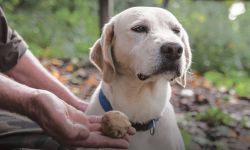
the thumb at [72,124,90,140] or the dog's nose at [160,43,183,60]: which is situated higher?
the dog's nose at [160,43,183,60]

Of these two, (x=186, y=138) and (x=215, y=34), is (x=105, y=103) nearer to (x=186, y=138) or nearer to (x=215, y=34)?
(x=186, y=138)

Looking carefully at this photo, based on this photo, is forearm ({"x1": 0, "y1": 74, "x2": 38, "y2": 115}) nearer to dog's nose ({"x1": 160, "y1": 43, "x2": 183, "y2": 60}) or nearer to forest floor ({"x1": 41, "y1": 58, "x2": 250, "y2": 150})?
dog's nose ({"x1": 160, "y1": 43, "x2": 183, "y2": 60})

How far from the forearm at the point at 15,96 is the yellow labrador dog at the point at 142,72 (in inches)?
19.9

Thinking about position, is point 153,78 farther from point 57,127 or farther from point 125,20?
point 57,127

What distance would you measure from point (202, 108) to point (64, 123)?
2306mm

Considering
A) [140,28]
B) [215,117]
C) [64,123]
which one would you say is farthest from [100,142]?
[215,117]

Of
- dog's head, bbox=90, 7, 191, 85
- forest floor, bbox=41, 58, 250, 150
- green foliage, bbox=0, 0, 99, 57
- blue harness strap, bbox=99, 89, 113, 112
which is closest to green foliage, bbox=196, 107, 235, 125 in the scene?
forest floor, bbox=41, 58, 250, 150

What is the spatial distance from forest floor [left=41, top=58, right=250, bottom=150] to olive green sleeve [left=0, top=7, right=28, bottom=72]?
110cm

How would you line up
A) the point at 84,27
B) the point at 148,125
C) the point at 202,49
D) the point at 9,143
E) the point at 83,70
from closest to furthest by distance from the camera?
the point at 9,143
the point at 148,125
the point at 83,70
the point at 202,49
the point at 84,27

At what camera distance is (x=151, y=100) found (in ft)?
8.36

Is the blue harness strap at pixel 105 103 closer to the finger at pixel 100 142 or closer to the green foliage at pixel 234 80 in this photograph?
the finger at pixel 100 142

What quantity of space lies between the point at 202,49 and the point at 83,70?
74.7 inches

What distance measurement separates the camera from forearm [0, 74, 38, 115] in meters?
2.04

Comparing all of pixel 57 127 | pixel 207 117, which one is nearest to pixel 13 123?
pixel 57 127
